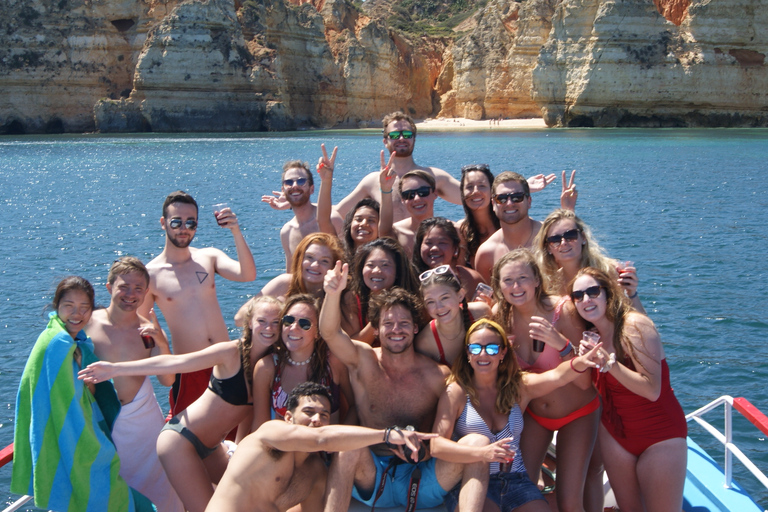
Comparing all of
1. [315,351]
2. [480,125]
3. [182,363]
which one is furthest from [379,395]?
[480,125]

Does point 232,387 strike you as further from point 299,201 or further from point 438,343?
point 299,201

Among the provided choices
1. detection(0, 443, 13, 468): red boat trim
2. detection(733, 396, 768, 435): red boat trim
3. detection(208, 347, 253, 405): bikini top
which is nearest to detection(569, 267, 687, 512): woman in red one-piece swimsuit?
detection(733, 396, 768, 435): red boat trim

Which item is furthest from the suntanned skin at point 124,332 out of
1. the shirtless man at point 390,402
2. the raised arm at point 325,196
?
the raised arm at point 325,196

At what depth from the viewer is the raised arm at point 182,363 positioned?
400cm

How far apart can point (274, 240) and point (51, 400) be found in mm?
12449

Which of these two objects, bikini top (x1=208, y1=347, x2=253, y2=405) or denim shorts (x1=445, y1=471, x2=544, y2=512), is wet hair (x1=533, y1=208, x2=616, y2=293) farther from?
bikini top (x1=208, y1=347, x2=253, y2=405)

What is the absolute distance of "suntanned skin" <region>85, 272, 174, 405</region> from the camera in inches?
174

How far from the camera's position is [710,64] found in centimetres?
4928

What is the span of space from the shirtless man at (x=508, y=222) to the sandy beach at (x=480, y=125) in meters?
53.4

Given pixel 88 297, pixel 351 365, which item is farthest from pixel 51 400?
pixel 351 365

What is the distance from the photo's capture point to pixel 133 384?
4.41 metres

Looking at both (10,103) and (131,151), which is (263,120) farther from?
(10,103)

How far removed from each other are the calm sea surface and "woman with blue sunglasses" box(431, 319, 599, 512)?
3.25 meters

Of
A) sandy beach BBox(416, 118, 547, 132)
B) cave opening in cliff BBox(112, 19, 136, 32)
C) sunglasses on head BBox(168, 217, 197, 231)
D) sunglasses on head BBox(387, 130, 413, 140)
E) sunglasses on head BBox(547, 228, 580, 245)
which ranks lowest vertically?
sunglasses on head BBox(547, 228, 580, 245)
